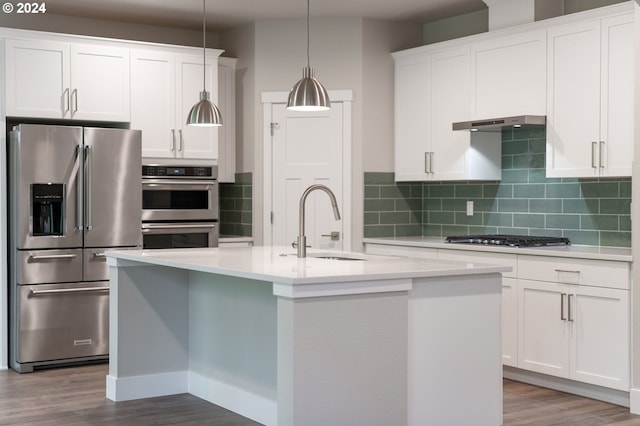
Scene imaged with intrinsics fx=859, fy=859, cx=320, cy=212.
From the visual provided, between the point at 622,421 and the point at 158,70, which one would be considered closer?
the point at 622,421

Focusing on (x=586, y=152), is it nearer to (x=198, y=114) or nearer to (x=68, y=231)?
(x=198, y=114)

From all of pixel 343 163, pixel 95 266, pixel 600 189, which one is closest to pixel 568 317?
pixel 600 189

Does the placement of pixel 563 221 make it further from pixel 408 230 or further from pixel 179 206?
pixel 179 206

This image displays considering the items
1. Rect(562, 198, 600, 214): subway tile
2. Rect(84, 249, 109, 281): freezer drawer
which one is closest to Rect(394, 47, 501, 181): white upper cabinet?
Rect(562, 198, 600, 214): subway tile

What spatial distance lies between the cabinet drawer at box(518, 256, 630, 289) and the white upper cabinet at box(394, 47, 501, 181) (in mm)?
1099

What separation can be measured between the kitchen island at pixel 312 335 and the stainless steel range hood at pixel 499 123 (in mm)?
1618

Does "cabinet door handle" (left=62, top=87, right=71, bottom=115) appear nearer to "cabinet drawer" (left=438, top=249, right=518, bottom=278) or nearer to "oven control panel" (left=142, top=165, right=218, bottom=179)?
"oven control panel" (left=142, top=165, right=218, bottom=179)

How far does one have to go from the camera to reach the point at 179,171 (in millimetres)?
6652

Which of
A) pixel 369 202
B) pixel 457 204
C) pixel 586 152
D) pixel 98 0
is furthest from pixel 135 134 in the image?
pixel 586 152

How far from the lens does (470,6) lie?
650 cm

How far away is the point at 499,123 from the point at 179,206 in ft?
8.25

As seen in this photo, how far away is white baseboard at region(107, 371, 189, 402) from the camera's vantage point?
16.5 feet

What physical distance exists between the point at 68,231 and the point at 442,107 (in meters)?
2.88

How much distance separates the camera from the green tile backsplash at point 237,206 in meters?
7.10
